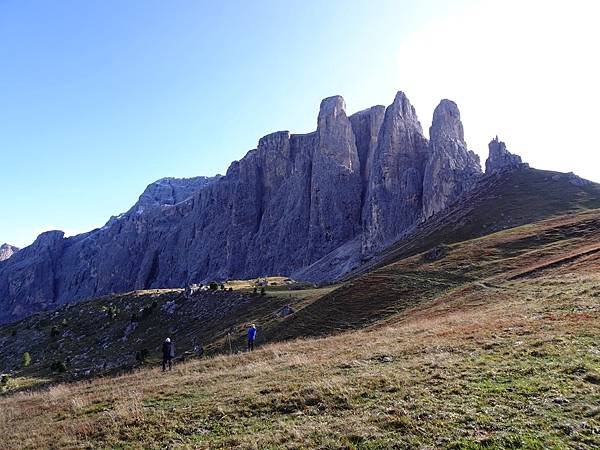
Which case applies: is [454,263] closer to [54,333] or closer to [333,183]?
[54,333]

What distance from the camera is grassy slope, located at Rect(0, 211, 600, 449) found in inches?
466

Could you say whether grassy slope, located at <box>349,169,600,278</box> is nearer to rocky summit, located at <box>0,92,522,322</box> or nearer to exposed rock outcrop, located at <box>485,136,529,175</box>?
exposed rock outcrop, located at <box>485,136,529,175</box>

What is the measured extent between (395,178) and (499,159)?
118 feet

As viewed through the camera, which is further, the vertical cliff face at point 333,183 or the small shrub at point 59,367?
the vertical cliff face at point 333,183

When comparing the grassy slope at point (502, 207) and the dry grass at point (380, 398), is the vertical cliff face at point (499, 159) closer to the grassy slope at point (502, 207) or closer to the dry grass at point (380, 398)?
the grassy slope at point (502, 207)

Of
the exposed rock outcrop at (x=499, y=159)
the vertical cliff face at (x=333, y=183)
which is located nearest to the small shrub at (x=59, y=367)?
the exposed rock outcrop at (x=499, y=159)

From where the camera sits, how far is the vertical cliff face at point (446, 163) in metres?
134

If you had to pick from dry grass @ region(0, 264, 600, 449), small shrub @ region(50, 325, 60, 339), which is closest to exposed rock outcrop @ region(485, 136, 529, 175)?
dry grass @ region(0, 264, 600, 449)

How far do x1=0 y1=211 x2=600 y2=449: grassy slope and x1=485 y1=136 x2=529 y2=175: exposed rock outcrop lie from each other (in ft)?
300

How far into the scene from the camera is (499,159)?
12788cm

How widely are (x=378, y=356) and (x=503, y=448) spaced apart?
11.3 m

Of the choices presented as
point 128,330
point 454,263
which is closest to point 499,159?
point 454,263

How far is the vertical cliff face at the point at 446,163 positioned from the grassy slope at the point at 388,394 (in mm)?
103959

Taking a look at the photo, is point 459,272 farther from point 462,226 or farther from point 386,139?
point 386,139
